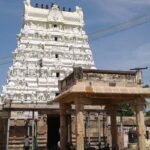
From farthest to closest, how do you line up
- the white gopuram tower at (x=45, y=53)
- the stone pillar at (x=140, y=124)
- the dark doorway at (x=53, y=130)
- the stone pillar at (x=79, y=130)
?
the white gopuram tower at (x=45, y=53)
the dark doorway at (x=53, y=130)
the stone pillar at (x=140, y=124)
the stone pillar at (x=79, y=130)

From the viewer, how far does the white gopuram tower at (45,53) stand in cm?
4616

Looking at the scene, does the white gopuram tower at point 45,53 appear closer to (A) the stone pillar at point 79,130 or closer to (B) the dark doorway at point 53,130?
(B) the dark doorway at point 53,130

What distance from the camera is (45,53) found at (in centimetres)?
5044

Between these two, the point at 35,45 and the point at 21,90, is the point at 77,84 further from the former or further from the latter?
the point at 35,45

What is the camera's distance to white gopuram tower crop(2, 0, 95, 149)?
1817 inches

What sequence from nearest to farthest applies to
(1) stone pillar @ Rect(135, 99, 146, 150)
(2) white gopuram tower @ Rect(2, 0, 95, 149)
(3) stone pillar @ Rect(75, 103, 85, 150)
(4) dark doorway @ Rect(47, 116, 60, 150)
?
(3) stone pillar @ Rect(75, 103, 85, 150), (1) stone pillar @ Rect(135, 99, 146, 150), (4) dark doorway @ Rect(47, 116, 60, 150), (2) white gopuram tower @ Rect(2, 0, 95, 149)

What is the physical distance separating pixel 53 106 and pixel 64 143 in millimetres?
7052

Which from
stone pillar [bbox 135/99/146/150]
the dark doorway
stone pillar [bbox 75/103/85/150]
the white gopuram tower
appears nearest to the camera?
stone pillar [bbox 75/103/85/150]

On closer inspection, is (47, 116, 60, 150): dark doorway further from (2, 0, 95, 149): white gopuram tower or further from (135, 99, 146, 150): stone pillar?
(135, 99, 146, 150): stone pillar

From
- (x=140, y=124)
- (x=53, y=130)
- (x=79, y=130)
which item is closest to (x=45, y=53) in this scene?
(x=53, y=130)

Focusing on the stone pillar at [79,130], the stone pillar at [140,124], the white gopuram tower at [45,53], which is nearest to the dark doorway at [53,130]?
the white gopuram tower at [45,53]

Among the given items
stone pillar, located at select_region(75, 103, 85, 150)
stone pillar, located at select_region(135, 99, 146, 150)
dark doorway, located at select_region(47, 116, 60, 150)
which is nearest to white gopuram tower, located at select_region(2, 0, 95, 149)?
dark doorway, located at select_region(47, 116, 60, 150)

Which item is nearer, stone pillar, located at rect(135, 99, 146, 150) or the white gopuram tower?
stone pillar, located at rect(135, 99, 146, 150)

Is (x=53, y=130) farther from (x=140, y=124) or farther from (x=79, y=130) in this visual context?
(x=79, y=130)
